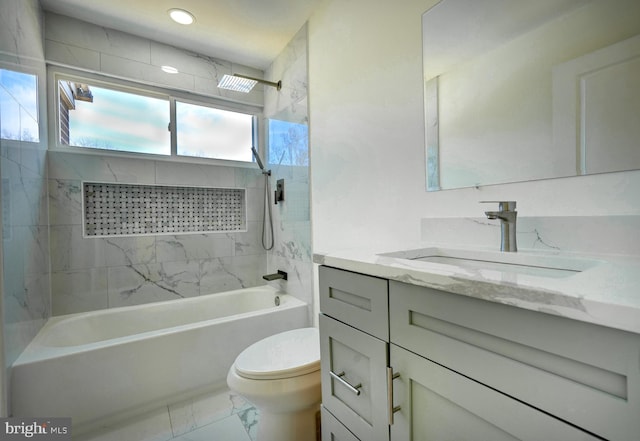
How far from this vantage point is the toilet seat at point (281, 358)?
1207 mm

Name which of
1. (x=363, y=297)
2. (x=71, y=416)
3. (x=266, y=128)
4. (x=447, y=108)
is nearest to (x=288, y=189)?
(x=266, y=128)

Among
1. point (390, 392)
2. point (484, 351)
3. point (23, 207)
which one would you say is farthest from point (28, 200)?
point (484, 351)

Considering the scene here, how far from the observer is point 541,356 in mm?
488

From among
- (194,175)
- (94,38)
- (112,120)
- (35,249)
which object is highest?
(94,38)

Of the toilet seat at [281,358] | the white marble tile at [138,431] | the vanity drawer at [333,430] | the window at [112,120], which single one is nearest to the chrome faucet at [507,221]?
the vanity drawer at [333,430]

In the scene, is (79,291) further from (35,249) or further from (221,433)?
(221,433)

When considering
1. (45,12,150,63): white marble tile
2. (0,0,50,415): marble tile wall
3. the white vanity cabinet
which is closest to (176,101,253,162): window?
(45,12,150,63): white marble tile

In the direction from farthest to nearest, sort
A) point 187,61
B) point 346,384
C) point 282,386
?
point 187,61
point 282,386
point 346,384

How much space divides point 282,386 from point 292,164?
1679 millimetres

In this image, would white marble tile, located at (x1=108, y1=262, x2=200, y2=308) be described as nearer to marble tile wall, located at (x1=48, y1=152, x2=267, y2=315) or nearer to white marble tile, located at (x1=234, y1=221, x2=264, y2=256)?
marble tile wall, located at (x1=48, y1=152, x2=267, y2=315)

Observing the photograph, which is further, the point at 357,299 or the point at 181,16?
the point at 181,16

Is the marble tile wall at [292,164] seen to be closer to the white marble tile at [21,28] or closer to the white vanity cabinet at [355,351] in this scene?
the white vanity cabinet at [355,351]

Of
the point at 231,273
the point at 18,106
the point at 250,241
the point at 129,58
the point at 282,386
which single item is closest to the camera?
the point at 282,386

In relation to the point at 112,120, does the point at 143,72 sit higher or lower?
higher
